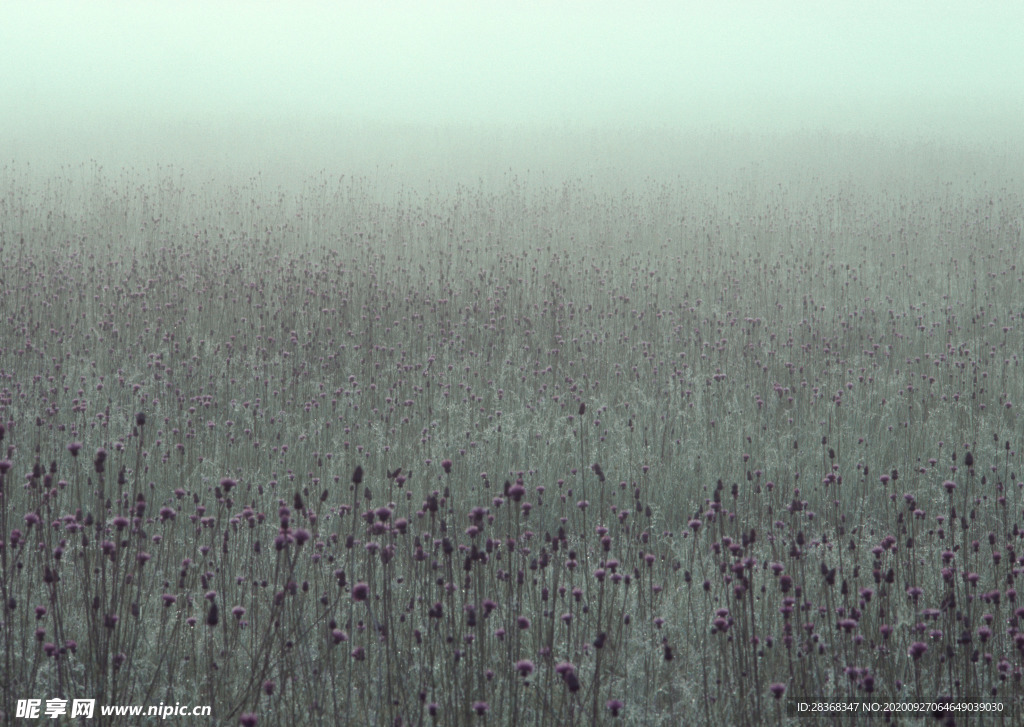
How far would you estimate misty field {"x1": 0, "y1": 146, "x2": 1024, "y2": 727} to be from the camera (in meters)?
2.58

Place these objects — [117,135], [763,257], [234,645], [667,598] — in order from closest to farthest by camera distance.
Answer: [234,645]
[667,598]
[763,257]
[117,135]

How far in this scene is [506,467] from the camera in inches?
194

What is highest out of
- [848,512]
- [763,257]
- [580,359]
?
[763,257]

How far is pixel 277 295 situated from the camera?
8391 millimetres

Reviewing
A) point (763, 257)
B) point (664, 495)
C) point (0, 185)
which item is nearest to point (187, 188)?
point (0, 185)

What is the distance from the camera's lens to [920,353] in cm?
736

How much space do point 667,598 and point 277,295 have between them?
6133 mm

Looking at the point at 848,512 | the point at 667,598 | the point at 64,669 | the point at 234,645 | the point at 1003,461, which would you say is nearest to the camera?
the point at 64,669

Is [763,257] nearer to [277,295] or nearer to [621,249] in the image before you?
[621,249]

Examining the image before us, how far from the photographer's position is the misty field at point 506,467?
258 cm

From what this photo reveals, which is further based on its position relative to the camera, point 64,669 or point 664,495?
point 664,495

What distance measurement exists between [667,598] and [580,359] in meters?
3.86

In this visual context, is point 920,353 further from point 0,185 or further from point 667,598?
point 0,185

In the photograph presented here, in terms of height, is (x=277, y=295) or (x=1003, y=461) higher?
(x=277, y=295)
